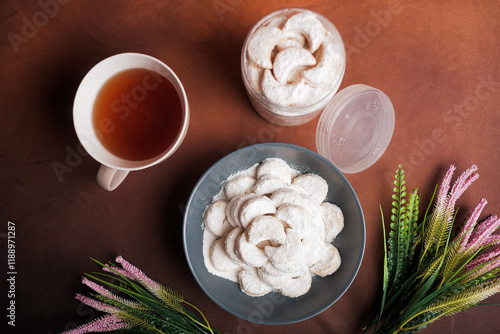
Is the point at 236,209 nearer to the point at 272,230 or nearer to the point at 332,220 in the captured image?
the point at 272,230

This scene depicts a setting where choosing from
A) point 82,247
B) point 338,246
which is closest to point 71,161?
point 82,247

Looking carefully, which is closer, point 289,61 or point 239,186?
point 289,61

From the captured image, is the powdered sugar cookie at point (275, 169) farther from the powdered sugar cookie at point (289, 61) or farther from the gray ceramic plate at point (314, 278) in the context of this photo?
the powdered sugar cookie at point (289, 61)

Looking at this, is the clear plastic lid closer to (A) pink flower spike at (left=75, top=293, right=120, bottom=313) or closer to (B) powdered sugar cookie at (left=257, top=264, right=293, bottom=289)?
(B) powdered sugar cookie at (left=257, top=264, right=293, bottom=289)

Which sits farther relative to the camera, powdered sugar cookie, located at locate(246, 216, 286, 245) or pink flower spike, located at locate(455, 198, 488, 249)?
pink flower spike, located at locate(455, 198, 488, 249)

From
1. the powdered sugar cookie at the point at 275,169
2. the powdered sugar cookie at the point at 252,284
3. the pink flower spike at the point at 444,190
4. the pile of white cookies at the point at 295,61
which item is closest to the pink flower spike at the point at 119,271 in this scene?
the powdered sugar cookie at the point at 252,284

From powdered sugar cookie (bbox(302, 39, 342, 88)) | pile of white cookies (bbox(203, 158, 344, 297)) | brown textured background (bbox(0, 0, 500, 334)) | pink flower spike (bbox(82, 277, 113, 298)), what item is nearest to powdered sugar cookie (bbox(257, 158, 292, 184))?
pile of white cookies (bbox(203, 158, 344, 297))

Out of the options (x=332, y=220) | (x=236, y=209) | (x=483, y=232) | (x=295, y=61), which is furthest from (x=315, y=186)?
(x=483, y=232)
